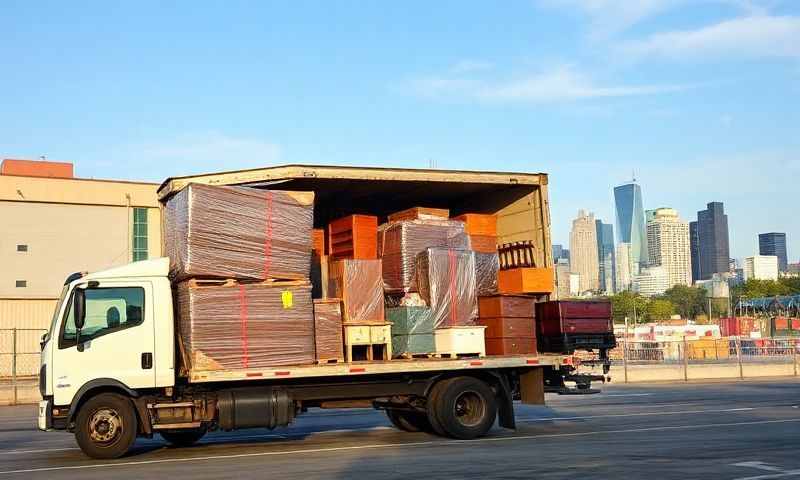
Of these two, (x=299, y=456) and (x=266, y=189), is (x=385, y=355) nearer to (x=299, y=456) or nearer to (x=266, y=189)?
(x=299, y=456)

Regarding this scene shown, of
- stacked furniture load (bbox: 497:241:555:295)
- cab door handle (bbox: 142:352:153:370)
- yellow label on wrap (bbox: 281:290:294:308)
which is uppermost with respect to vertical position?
stacked furniture load (bbox: 497:241:555:295)

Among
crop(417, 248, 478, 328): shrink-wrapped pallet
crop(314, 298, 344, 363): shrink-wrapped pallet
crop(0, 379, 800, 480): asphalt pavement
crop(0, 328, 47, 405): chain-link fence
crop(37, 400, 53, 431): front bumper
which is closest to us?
crop(0, 379, 800, 480): asphalt pavement

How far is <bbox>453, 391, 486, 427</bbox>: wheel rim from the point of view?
14078mm

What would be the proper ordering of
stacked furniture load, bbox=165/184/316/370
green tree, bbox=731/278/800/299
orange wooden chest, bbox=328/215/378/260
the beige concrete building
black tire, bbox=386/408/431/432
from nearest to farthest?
stacked furniture load, bbox=165/184/316/370, orange wooden chest, bbox=328/215/378/260, black tire, bbox=386/408/431/432, the beige concrete building, green tree, bbox=731/278/800/299

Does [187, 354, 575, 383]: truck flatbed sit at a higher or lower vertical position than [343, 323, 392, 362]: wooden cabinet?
lower

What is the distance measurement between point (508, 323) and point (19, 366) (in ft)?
87.7

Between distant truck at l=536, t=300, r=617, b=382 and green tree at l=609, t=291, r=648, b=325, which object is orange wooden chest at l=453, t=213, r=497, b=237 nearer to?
distant truck at l=536, t=300, r=617, b=382

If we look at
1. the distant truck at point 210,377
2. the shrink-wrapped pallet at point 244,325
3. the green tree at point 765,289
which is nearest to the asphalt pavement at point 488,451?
the distant truck at point 210,377

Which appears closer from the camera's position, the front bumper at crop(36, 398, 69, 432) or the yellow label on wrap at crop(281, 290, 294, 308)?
the front bumper at crop(36, 398, 69, 432)

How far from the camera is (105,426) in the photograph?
1220 centimetres

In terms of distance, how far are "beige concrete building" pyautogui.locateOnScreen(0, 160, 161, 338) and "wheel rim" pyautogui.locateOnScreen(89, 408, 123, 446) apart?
29415mm

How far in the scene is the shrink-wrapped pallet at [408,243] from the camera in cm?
1396

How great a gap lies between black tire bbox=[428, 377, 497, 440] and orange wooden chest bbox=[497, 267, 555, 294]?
66.2 inches

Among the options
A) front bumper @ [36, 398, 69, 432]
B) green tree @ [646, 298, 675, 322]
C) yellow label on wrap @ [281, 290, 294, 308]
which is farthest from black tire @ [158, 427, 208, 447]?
green tree @ [646, 298, 675, 322]
